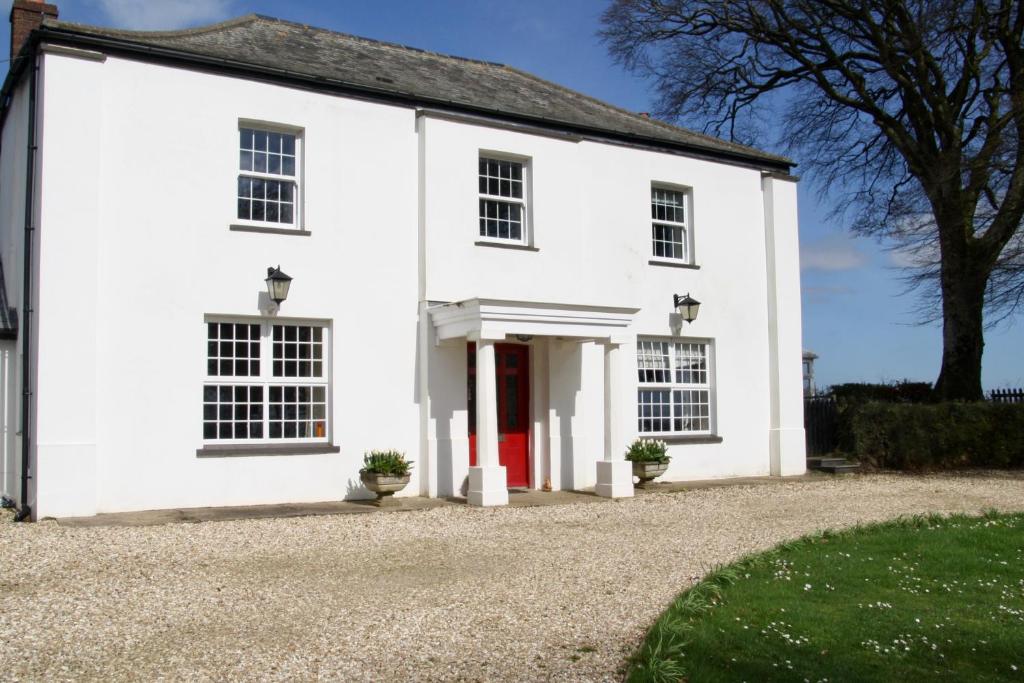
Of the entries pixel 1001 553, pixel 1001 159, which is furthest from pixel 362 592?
pixel 1001 159

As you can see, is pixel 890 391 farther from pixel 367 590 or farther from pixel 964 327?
pixel 367 590

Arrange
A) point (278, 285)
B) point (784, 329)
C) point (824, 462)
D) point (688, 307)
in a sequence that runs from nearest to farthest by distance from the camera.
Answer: point (278, 285), point (688, 307), point (784, 329), point (824, 462)

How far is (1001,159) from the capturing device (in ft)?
64.0

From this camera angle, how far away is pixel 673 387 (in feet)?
58.0

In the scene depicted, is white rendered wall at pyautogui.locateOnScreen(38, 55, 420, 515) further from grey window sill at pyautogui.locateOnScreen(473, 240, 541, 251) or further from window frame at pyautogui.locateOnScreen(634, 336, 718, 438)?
window frame at pyautogui.locateOnScreen(634, 336, 718, 438)

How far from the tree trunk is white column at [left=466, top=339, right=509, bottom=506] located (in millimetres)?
13843

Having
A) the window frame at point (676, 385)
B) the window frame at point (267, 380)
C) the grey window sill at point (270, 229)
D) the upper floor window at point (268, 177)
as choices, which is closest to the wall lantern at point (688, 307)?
the window frame at point (676, 385)

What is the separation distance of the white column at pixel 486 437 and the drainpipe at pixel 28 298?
5.87 meters

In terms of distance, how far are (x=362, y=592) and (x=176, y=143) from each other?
778 cm

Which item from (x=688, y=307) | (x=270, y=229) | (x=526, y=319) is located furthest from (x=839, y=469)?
(x=270, y=229)

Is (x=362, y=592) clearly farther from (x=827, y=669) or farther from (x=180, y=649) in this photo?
(x=827, y=669)

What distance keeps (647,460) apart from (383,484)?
190 inches

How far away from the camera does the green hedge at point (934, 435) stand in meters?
19.8

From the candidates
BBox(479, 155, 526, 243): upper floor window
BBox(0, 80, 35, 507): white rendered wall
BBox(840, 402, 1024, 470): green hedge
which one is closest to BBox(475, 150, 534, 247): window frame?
BBox(479, 155, 526, 243): upper floor window
